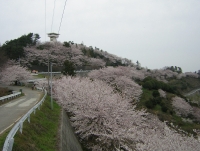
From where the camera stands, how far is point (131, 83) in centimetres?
3572

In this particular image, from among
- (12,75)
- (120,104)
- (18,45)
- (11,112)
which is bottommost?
(11,112)

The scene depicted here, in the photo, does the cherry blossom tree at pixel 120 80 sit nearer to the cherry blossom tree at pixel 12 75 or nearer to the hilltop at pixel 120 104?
the hilltop at pixel 120 104

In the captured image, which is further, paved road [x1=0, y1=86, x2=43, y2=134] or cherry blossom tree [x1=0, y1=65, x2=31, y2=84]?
cherry blossom tree [x1=0, y1=65, x2=31, y2=84]

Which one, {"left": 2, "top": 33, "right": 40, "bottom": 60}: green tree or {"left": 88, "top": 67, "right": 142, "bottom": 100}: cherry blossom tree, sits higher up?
Result: {"left": 2, "top": 33, "right": 40, "bottom": 60}: green tree

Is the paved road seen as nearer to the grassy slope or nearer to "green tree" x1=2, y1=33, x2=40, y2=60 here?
the grassy slope

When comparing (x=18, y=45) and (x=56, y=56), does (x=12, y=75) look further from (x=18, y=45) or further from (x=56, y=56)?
(x=56, y=56)

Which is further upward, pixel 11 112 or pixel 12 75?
pixel 12 75

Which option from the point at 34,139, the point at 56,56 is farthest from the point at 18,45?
the point at 34,139

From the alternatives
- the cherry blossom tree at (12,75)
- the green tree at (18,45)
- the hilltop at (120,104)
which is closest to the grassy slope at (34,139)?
the hilltop at (120,104)

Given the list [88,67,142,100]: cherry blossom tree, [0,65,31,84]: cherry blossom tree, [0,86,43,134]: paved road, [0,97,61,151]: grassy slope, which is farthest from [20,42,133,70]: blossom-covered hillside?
[0,97,61,151]: grassy slope

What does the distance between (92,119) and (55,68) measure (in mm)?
41573

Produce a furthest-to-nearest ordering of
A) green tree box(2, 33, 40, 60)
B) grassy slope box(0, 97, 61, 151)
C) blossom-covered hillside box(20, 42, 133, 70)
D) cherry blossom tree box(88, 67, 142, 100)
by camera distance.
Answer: blossom-covered hillside box(20, 42, 133, 70)
green tree box(2, 33, 40, 60)
cherry blossom tree box(88, 67, 142, 100)
grassy slope box(0, 97, 61, 151)

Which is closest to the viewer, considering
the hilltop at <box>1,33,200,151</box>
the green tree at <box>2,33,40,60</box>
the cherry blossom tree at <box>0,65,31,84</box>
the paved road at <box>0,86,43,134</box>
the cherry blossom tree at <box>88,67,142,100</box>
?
the paved road at <box>0,86,43,134</box>

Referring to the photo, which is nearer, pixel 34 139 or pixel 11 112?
pixel 34 139
